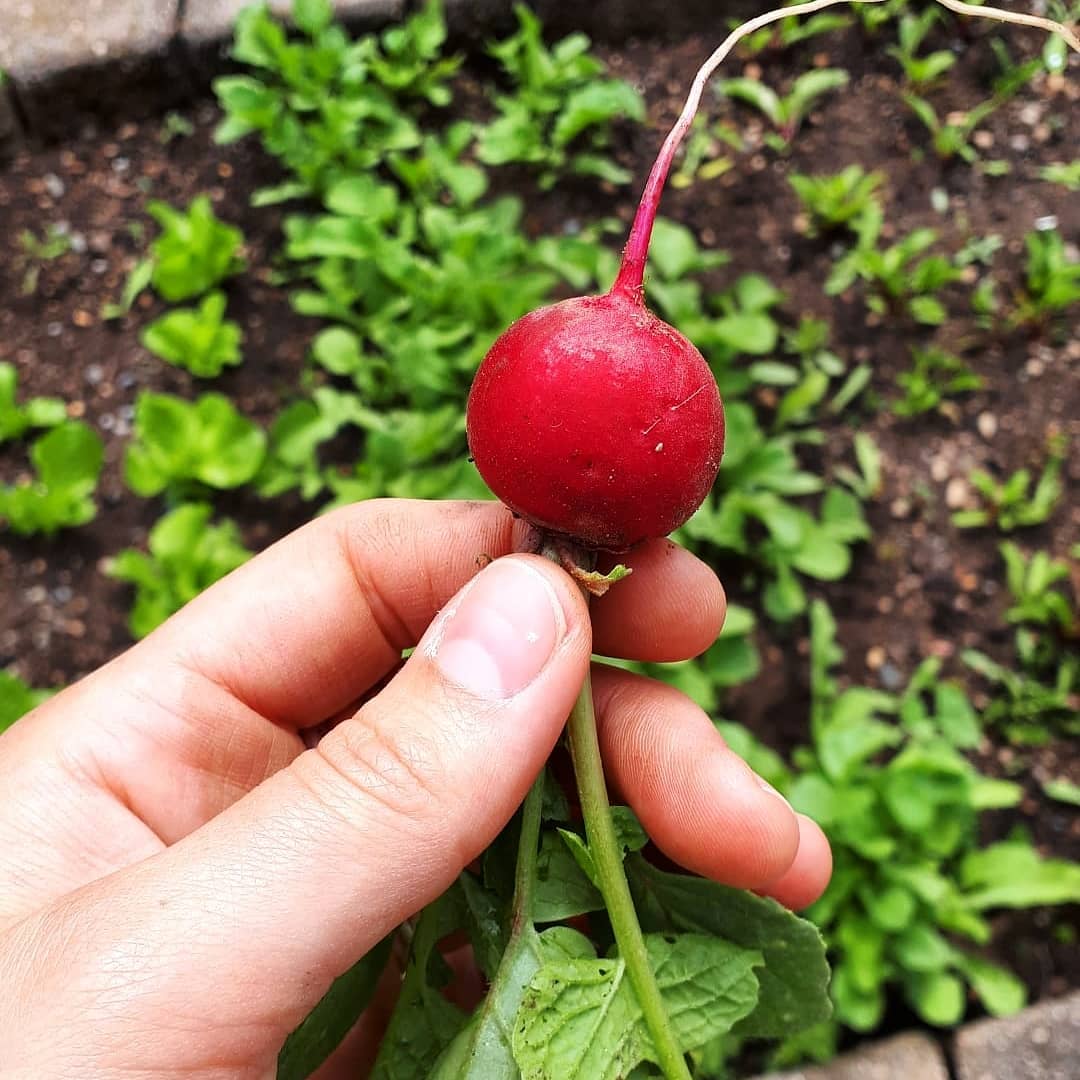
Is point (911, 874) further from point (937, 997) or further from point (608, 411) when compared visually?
point (608, 411)

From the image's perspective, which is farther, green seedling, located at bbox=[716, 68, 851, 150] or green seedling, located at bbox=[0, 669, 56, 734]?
green seedling, located at bbox=[716, 68, 851, 150]

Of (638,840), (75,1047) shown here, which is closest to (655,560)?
(638,840)

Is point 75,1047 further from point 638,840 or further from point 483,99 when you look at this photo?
point 483,99

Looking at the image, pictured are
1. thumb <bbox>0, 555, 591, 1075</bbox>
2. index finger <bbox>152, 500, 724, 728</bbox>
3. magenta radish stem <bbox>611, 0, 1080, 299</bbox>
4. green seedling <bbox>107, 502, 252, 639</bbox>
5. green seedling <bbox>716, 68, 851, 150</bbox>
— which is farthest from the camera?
green seedling <bbox>716, 68, 851, 150</bbox>

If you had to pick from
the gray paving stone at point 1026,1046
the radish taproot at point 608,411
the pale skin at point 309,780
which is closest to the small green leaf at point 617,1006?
the pale skin at point 309,780

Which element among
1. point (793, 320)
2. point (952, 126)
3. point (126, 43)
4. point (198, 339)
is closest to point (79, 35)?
point (126, 43)

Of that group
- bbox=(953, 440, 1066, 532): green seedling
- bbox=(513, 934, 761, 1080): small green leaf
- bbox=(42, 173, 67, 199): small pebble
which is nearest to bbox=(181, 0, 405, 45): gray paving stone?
bbox=(42, 173, 67, 199): small pebble

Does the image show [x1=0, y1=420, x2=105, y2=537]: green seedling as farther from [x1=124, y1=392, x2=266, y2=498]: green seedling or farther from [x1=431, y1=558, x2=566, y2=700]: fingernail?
[x1=431, y1=558, x2=566, y2=700]: fingernail
